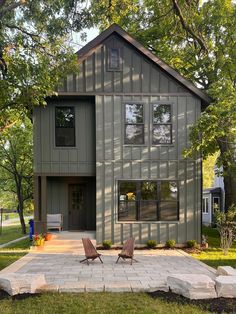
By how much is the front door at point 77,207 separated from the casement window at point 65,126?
2446 millimetres

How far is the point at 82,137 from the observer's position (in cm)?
1562

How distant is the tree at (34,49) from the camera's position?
9.97 metres

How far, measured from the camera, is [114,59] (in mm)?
15266

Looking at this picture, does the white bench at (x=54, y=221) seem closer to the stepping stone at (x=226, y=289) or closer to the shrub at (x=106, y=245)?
the shrub at (x=106, y=245)

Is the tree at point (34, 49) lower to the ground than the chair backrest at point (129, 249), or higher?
higher

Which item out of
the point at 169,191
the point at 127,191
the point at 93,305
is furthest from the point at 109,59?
the point at 93,305

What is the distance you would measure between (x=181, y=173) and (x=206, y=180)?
3675 cm

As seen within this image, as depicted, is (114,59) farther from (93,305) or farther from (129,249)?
(93,305)

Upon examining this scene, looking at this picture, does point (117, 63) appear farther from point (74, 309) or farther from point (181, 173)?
point (74, 309)

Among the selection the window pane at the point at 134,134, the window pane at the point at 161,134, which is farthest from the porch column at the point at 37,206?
the window pane at the point at 161,134

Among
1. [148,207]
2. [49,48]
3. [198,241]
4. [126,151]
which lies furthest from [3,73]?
[198,241]

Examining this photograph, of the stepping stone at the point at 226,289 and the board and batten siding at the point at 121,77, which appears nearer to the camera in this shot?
the stepping stone at the point at 226,289

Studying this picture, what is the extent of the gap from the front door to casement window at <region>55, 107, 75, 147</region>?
2446 millimetres

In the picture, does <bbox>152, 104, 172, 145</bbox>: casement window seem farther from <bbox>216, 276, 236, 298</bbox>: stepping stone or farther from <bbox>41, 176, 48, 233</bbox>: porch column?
<bbox>216, 276, 236, 298</bbox>: stepping stone
